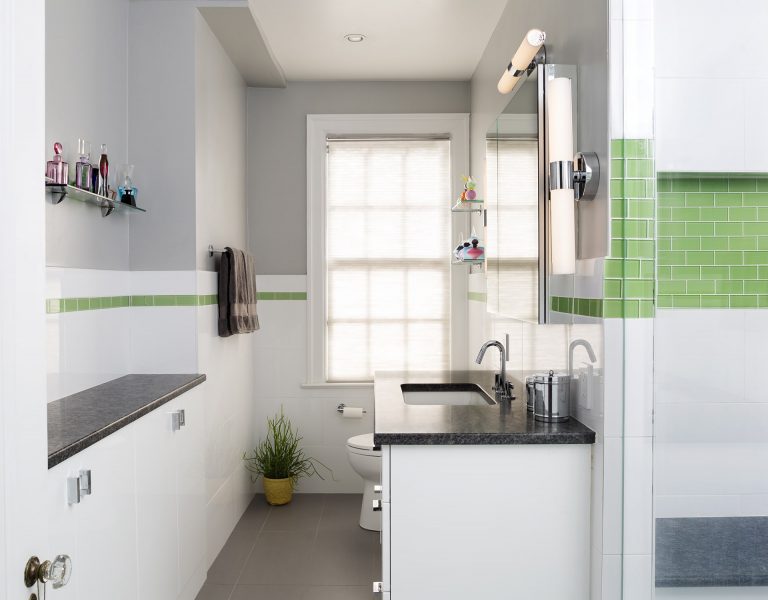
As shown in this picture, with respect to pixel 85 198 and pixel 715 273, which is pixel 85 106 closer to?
pixel 85 198

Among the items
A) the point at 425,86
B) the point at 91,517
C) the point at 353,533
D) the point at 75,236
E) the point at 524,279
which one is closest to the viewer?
the point at 91,517

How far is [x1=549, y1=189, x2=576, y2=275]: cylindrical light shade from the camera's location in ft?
5.23

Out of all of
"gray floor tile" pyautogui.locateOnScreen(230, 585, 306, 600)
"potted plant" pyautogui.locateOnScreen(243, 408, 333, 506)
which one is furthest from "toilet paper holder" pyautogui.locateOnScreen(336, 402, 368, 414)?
"gray floor tile" pyautogui.locateOnScreen(230, 585, 306, 600)

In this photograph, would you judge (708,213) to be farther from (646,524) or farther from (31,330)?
(31,330)

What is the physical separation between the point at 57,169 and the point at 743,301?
2.09 metres

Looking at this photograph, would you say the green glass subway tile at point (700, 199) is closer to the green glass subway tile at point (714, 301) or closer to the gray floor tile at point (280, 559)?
the green glass subway tile at point (714, 301)

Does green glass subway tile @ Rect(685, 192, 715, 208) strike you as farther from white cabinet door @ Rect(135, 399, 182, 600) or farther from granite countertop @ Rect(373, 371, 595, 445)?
white cabinet door @ Rect(135, 399, 182, 600)

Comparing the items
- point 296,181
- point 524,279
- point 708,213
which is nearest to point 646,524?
point 708,213

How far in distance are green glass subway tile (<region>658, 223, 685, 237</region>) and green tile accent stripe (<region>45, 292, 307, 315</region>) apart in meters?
1.96

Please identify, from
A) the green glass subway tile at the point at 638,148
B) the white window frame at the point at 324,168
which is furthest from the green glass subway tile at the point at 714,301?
the white window frame at the point at 324,168

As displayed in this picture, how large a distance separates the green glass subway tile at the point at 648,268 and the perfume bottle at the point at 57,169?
6.37ft

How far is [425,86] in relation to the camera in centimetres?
441

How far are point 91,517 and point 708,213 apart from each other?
1.65 m

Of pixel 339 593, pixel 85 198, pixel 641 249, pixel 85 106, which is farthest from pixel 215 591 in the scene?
pixel 641 249
